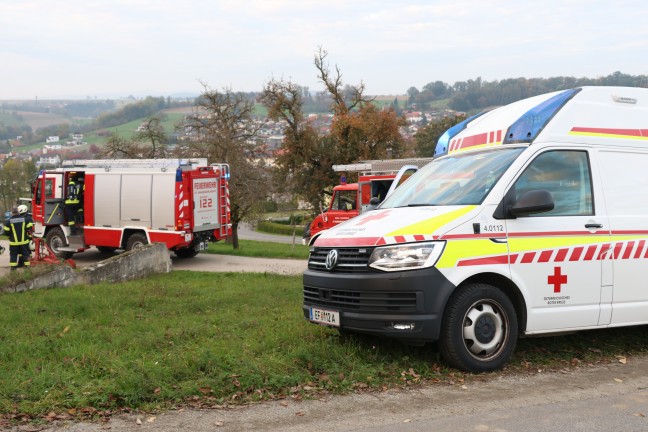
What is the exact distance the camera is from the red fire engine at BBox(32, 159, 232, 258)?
18.4 m

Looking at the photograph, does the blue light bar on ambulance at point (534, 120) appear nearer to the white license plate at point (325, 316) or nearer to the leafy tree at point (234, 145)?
the white license plate at point (325, 316)

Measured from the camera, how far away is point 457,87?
103 meters

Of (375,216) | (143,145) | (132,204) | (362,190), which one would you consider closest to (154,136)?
(143,145)

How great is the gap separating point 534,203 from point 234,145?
28542mm

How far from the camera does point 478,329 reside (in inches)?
241

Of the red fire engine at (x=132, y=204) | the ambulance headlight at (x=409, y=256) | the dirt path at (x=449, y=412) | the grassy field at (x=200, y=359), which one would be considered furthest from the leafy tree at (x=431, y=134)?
the dirt path at (x=449, y=412)

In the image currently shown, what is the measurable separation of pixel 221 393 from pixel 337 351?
1.28 metres

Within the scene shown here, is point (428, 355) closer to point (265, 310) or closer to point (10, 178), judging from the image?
point (265, 310)

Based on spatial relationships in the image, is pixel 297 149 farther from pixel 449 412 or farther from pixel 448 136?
pixel 449 412

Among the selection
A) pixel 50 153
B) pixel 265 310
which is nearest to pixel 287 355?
pixel 265 310

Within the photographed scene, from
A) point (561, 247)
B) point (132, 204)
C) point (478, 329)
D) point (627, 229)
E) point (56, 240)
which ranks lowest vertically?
point (56, 240)

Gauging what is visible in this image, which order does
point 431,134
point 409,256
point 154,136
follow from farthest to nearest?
point 431,134 < point 154,136 < point 409,256

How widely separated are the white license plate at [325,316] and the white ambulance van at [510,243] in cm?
1

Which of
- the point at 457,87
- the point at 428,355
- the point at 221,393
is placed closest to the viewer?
the point at 221,393
